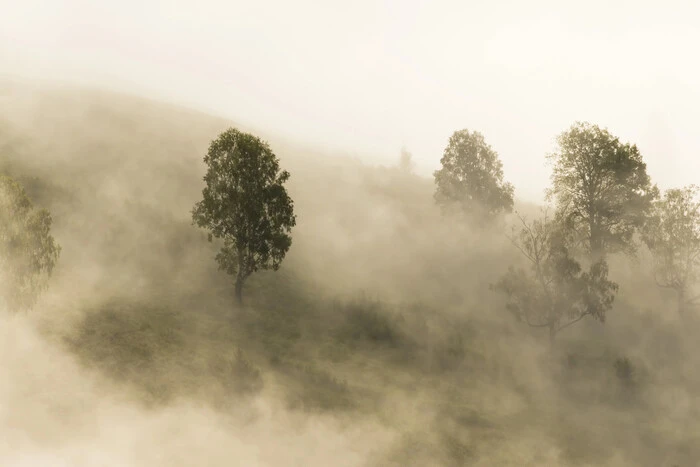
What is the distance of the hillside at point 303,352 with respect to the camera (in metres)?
20.9

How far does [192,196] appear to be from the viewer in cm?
4462

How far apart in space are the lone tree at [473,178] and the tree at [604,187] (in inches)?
385

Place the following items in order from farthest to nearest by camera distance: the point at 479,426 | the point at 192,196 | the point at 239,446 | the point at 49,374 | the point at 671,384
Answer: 1. the point at 192,196
2. the point at 671,384
3. the point at 479,426
4. the point at 49,374
5. the point at 239,446

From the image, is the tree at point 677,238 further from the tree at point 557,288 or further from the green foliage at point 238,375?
the green foliage at point 238,375

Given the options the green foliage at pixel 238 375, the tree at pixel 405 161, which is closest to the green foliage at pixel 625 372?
the green foliage at pixel 238 375

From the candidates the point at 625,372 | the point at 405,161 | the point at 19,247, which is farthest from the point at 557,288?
the point at 405,161

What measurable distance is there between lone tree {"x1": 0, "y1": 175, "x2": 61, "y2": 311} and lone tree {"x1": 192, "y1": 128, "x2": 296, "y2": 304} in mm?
9590

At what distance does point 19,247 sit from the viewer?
2089 cm

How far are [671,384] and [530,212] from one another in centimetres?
3594

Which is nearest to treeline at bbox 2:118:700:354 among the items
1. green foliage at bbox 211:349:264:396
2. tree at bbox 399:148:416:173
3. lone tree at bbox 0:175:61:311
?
lone tree at bbox 0:175:61:311

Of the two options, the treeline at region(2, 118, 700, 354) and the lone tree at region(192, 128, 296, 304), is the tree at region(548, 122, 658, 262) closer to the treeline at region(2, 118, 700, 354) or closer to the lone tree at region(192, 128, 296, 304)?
the treeline at region(2, 118, 700, 354)

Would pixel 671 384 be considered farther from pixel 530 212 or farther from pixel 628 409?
pixel 530 212

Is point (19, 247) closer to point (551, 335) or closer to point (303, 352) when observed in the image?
point (303, 352)

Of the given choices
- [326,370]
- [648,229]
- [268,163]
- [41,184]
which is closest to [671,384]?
[648,229]
